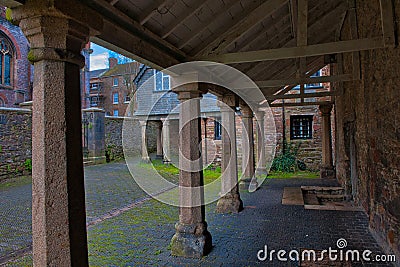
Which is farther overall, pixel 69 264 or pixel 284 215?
pixel 284 215

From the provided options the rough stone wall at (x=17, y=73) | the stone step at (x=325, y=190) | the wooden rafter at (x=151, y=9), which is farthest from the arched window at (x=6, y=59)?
the wooden rafter at (x=151, y=9)

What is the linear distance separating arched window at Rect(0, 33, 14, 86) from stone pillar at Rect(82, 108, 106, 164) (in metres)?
6.59

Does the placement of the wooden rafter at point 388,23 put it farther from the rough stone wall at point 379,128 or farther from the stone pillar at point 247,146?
the stone pillar at point 247,146

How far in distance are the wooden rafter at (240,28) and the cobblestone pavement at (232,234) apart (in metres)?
2.70

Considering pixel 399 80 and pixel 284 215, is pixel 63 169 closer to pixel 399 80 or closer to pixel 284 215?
pixel 399 80

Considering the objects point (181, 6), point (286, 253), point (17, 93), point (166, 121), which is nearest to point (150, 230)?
point (286, 253)

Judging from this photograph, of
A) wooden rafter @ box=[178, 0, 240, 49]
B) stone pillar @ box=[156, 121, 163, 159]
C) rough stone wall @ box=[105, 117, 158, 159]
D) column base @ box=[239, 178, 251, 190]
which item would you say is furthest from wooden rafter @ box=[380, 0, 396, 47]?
stone pillar @ box=[156, 121, 163, 159]

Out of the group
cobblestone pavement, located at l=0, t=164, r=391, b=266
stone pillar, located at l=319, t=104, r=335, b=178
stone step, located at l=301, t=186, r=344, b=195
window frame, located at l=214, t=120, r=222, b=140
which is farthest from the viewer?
window frame, located at l=214, t=120, r=222, b=140

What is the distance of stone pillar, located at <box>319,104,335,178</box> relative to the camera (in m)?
10.4

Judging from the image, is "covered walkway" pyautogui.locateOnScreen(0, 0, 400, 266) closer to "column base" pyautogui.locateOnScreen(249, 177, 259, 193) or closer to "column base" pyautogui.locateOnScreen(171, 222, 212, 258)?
"column base" pyautogui.locateOnScreen(171, 222, 212, 258)

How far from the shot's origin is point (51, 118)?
186 centimetres

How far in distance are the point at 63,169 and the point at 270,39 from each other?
14.5ft

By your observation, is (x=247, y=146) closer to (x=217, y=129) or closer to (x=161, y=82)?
(x=217, y=129)

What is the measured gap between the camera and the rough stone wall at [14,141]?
414 inches
